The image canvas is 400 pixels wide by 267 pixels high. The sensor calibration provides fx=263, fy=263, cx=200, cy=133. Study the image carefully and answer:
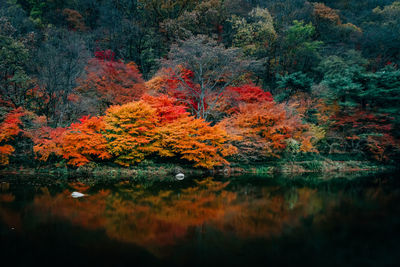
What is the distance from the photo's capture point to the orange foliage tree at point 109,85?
21770 millimetres

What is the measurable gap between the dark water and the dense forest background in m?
5.08

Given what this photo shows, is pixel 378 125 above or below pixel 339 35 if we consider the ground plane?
below

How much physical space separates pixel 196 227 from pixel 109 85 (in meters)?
17.9

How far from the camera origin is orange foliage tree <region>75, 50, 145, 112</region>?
2177cm

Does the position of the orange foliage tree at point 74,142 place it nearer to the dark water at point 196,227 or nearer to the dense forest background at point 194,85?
the dense forest background at point 194,85

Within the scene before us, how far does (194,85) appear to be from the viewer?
899 inches

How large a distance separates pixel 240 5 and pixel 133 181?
28940 millimetres

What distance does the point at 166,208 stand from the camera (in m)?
9.08

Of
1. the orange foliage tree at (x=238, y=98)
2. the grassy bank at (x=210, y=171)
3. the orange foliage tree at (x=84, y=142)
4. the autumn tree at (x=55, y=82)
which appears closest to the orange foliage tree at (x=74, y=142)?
the orange foliage tree at (x=84, y=142)

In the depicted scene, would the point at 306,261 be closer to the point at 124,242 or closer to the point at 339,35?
the point at 124,242

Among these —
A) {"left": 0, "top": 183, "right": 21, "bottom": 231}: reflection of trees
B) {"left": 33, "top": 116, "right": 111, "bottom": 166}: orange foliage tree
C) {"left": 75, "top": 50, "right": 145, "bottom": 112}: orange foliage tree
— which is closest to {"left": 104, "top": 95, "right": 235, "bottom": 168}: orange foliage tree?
{"left": 33, "top": 116, "right": 111, "bottom": 166}: orange foliage tree

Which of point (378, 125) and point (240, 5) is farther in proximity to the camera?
point (240, 5)

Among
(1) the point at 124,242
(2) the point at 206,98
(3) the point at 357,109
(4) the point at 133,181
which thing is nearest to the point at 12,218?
(1) the point at 124,242

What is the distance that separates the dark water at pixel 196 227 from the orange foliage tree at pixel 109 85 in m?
10.8
